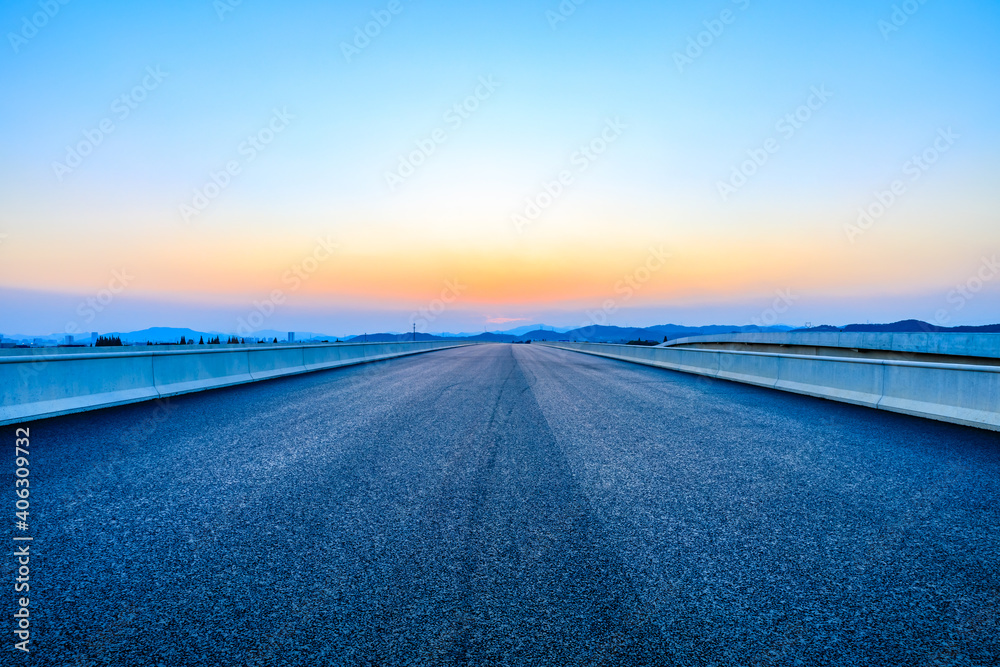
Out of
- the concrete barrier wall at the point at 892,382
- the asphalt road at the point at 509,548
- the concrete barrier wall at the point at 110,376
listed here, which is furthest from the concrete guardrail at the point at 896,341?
the concrete barrier wall at the point at 110,376

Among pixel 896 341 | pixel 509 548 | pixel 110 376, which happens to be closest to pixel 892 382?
pixel 509 548

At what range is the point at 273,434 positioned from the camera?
8.40 m

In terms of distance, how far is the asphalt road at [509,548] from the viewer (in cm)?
279

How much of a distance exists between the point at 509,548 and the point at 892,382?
10115mm

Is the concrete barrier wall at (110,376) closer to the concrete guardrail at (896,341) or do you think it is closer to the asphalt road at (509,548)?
the asphalt road at (509,548)

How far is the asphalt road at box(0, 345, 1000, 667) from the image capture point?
2.79 meters

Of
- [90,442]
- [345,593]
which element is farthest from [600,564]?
[90,442]

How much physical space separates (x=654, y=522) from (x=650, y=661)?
1991 millimetres

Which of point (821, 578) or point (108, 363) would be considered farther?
point (108, 363)

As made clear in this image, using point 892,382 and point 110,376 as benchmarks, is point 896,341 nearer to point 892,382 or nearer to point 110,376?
point 892,382

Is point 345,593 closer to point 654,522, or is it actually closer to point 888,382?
point 654,522

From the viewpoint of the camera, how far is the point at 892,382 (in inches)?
430

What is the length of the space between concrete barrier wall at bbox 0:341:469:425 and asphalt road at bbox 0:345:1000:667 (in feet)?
3.60

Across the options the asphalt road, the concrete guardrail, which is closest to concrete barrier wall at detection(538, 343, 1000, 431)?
the asphalt road
